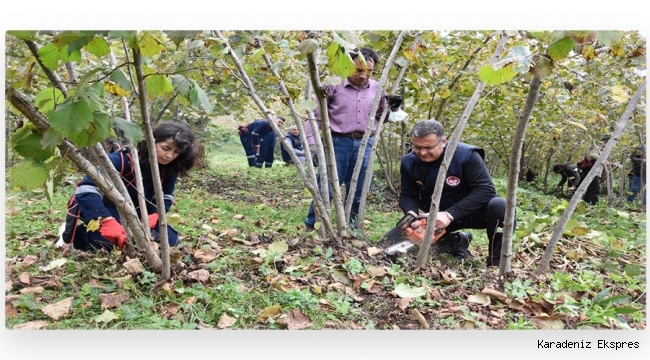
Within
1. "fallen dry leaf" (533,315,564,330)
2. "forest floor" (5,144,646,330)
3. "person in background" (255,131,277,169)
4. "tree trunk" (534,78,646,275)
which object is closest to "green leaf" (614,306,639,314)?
"forest floor" (5,144,646,330)

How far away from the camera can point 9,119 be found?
1.87 meters

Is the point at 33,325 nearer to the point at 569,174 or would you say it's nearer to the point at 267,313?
the point at 267,313

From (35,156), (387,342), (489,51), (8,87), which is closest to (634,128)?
(489,51)

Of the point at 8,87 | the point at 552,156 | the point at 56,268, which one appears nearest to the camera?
the point at 8,87

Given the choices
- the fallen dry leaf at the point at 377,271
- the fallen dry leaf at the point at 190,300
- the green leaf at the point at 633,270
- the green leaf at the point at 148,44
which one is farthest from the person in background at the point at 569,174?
the green leaf at the point at 148,44

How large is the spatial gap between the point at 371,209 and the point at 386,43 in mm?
1344

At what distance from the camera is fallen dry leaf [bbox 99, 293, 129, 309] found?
182 centimetres

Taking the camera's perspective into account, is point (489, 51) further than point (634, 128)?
Yes

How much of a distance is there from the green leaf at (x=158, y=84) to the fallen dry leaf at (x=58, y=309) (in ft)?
2.75

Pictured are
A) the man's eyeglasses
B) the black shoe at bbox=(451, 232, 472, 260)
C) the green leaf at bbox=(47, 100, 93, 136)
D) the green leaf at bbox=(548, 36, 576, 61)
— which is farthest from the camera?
the black shoe at bbox=(451, 232, 472, 260)

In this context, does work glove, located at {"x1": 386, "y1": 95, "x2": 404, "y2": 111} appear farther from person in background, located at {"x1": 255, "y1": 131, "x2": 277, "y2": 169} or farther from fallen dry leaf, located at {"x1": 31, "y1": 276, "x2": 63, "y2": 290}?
fallen dry leaf, located at {"x1": 31, "y1": 276, "x2": 63, "y2": 290}

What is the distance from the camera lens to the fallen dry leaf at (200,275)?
1979 mm

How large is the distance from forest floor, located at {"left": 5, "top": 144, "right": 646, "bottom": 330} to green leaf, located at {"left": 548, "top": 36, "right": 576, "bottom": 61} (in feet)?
3.06

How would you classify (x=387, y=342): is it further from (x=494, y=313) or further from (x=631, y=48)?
Answer: (x=631, y=48)
